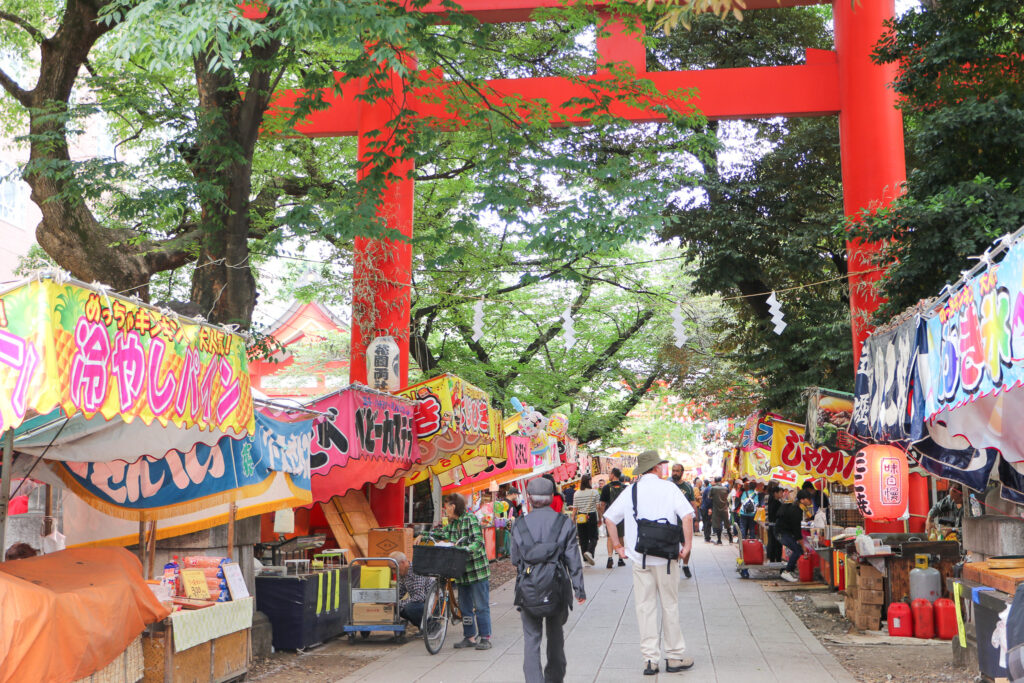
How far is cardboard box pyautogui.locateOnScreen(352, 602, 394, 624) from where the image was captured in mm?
10539

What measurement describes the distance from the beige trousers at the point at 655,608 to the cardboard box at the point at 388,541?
17.7ft

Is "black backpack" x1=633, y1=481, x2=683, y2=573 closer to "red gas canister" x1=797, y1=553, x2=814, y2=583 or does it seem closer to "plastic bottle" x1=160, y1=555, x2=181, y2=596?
"plastic bottle" x1=160, y1=555, x2=181, y2=596

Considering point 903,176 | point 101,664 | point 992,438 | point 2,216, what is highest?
point 2,216

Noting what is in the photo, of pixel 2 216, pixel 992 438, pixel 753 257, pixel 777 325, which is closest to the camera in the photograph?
pixel 992 438

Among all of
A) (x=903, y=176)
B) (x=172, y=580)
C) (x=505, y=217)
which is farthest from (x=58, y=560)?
A: (x=903, y=176)

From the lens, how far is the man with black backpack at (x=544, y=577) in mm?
7098

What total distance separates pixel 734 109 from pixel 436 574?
9.88 metres

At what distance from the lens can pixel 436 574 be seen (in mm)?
9742

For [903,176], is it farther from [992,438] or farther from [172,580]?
[172,580]

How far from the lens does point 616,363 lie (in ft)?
94.1

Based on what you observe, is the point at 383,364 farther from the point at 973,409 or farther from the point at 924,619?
the point at 973,409

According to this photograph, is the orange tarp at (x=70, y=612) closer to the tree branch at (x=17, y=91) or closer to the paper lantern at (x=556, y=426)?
the tree branch at (x=17, y=91)

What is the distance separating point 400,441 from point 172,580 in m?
4.23

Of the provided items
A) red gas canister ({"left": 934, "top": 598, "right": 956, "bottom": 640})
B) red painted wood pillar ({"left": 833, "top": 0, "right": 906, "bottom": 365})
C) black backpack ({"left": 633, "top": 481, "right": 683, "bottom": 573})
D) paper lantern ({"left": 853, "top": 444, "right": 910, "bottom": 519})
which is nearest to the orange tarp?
black backpack ({"left": 633, "top": 481, "right": 683, "bottom": 573})
